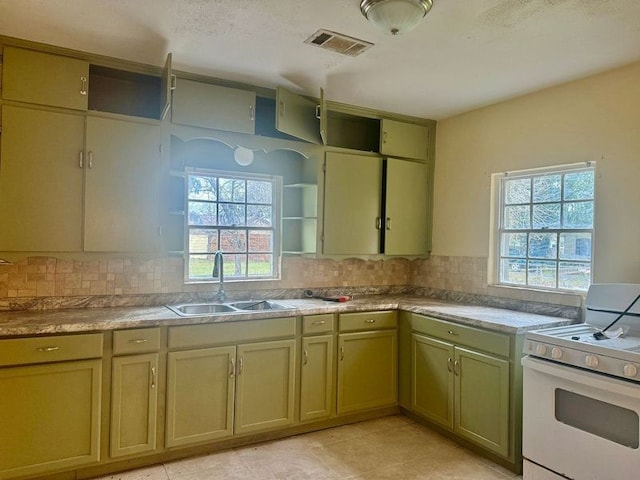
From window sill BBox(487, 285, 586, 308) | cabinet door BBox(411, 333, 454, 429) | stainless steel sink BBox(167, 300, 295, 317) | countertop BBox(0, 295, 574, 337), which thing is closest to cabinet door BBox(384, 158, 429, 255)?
countertop BBox(0, 295, 574, 337)

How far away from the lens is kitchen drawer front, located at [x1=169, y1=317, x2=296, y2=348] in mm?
2715

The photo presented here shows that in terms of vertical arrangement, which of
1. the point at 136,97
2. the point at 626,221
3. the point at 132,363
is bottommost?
the point at 132,363

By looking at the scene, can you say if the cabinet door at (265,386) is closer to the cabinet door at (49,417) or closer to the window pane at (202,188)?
the cabinet door at (49,417)

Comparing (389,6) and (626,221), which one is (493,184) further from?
(389,6)

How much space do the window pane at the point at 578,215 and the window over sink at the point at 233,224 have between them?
211 centimetres

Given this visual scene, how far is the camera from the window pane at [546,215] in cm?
319

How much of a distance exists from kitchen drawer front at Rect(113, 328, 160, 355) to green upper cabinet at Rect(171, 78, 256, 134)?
134 cm

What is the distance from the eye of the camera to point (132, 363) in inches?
102

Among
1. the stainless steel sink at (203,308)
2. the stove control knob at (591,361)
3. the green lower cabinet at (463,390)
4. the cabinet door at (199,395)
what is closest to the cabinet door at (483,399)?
the green lower cabinet at (463,390)

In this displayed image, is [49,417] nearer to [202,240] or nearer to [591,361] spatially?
[202,240]

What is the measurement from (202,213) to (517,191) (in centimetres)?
239

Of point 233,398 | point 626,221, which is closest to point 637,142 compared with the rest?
point 626,221

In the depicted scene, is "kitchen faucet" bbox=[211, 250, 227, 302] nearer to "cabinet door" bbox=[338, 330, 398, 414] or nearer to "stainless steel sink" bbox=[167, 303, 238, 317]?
"stainless steel sink" bbox=[167, 303, 238, 317]

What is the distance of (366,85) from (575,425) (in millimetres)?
2414
